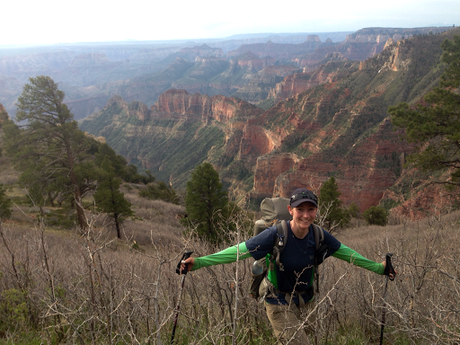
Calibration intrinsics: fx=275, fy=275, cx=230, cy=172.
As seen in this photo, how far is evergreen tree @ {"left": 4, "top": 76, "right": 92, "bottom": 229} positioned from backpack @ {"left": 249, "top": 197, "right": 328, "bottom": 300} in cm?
1117

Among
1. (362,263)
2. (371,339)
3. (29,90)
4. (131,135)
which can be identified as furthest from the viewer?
(131,135)

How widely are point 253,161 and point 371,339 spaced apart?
6637cm


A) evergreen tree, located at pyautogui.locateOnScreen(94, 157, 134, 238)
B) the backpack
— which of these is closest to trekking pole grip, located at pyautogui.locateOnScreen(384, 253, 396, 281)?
the backpack

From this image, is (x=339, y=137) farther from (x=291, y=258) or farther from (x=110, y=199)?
(x=291, y=258)

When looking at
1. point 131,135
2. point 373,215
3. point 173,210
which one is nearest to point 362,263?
point 373,215

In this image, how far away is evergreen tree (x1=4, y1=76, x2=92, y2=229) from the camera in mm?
12781

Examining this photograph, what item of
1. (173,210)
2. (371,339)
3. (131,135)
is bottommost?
(131,135)

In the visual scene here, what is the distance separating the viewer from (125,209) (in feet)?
59.5

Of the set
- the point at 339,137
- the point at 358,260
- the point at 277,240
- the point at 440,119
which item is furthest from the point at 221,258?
the point at 339,137

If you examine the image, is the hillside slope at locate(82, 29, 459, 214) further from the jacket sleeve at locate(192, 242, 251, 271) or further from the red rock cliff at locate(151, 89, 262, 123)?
the jacket sleeve at locate(192, 242, 251, 271)

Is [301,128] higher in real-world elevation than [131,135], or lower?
higher

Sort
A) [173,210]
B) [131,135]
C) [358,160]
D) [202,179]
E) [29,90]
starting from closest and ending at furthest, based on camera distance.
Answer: [29,90], [202,179], [173,210], [358,160], [131,135]

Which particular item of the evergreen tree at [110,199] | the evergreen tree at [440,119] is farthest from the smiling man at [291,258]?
the evergreen tree at [110,199]

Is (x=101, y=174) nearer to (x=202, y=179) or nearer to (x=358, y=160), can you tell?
(x=202, y=179)
